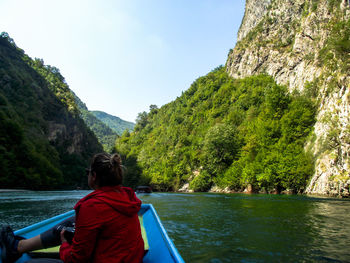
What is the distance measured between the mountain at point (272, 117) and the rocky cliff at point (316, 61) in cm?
→ 15

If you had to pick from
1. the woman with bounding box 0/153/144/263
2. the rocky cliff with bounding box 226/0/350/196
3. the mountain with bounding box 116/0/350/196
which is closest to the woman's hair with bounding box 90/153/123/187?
the woman with bounding box 0/153/144/263

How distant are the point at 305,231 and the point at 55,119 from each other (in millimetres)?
77796

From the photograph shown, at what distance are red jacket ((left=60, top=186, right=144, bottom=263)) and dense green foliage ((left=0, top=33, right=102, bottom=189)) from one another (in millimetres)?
40321

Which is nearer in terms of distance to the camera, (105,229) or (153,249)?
(105,229)

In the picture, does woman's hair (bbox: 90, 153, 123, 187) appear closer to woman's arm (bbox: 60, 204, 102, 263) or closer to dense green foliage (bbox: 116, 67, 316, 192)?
woman's arm (bbox: 60, 204, 102, 263)

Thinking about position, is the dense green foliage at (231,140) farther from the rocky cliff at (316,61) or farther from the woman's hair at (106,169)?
the woman's hair at (106,169)

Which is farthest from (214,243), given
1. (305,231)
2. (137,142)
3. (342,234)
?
(137,142)

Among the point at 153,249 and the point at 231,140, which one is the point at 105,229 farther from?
the point at 231,140

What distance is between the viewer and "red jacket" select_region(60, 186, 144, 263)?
6.89ft

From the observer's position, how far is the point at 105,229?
215cm

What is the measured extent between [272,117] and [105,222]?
2032 inches

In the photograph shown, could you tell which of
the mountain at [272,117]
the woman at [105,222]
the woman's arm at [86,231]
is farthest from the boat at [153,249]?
the mountain at [272,117]

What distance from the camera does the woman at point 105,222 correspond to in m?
2.11

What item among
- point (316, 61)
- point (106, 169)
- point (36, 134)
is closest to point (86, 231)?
point (106, 169)
